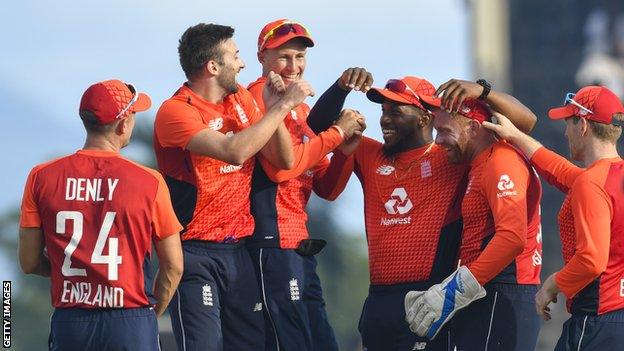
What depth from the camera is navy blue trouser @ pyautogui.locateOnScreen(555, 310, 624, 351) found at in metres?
9.78

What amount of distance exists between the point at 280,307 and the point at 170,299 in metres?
0.97

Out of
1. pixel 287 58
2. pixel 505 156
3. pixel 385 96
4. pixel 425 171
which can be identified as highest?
pixel 287 58

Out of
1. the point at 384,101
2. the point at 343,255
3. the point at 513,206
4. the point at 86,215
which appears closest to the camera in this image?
the point at 86,215

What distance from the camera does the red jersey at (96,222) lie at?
30.7 feet

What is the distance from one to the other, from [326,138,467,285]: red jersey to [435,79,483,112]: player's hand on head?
455 millimetres

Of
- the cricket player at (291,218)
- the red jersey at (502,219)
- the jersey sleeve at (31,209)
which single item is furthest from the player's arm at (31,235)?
the red jersey at (502,219)

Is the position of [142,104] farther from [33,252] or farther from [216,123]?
[33,252]

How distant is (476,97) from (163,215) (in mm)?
2092

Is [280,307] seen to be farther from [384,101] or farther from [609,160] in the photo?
[609,160]

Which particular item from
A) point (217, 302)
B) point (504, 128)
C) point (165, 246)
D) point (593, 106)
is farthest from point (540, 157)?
point (165, 246)

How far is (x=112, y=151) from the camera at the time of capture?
954 cm

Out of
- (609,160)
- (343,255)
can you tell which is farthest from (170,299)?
(343,255)

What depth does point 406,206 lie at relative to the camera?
10562 mm

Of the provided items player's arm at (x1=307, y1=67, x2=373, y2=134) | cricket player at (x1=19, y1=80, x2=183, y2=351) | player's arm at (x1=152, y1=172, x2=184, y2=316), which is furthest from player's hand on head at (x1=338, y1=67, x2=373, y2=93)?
cricket player at (x1=19, y1=80, x2=183, y2=351)
